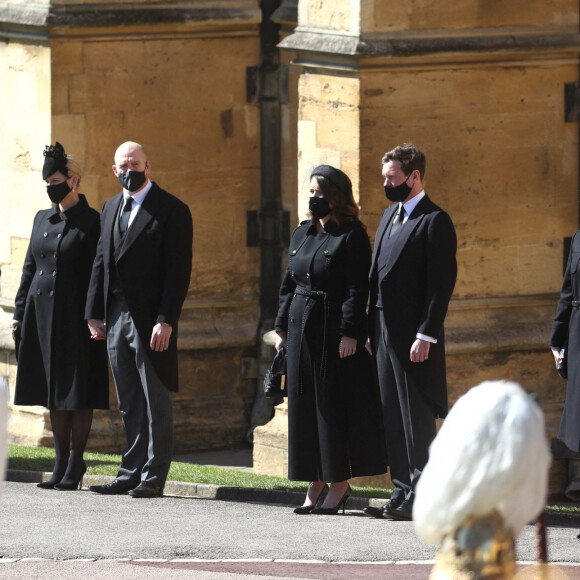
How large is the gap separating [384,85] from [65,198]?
2.08 meters

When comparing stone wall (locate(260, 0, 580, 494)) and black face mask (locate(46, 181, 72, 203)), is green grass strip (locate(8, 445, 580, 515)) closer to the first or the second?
stone wall (locate(260, 0, 580, 494))

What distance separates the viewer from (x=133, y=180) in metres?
9.49

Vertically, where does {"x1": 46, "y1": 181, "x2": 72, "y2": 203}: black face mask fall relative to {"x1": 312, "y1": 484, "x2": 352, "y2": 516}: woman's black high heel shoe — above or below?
above

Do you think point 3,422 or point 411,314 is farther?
point 411,314

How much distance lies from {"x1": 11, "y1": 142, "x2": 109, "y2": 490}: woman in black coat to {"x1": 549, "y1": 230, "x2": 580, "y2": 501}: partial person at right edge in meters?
2.69

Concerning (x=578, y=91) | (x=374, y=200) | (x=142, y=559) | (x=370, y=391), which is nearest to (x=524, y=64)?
(x=578, y=91)

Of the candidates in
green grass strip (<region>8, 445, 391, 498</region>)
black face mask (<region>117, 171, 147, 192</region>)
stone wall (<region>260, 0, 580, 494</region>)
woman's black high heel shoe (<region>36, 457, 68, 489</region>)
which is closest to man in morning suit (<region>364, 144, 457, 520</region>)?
green grass strip (<region>8, 445, 391, 498</region>)

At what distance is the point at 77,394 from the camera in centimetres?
987

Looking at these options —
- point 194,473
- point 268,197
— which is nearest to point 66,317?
point 194,473

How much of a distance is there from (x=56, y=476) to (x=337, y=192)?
Answer: 2432 millimetres

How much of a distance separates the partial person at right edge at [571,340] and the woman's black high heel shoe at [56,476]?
2920mm

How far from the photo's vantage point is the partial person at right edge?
28.5 feet

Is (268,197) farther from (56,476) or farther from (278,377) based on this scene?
(278,377)

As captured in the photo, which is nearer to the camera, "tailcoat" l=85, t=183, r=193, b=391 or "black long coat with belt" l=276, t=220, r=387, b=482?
"black long coat with belt" l=276, t=220, r=387, b=482
